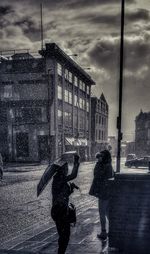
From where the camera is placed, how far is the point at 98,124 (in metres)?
72.3

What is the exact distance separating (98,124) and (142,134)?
2541cm

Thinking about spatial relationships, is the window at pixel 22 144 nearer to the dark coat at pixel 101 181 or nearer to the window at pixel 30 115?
the window at pixel 30 115

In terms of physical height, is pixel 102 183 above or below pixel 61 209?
above

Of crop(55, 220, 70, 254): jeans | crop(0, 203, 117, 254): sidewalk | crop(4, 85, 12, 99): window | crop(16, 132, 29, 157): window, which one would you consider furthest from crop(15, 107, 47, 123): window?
crop(55, 220, 70, 254): jeans

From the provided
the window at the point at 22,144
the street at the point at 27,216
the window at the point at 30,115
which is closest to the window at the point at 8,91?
the window at the point at 30,115

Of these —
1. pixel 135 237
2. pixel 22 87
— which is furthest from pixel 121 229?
pixel 22 87

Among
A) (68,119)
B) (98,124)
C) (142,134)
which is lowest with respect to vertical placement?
(142,134)

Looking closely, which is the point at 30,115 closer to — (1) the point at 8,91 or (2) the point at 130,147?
(1) the point at 8,91

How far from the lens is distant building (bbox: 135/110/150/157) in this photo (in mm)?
88738

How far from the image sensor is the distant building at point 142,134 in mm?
88738

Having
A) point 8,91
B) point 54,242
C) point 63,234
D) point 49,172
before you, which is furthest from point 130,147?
point 49,172

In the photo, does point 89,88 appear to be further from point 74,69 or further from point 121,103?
point 121,103

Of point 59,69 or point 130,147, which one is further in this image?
point 130,147

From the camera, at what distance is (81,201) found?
11641 millimetres
